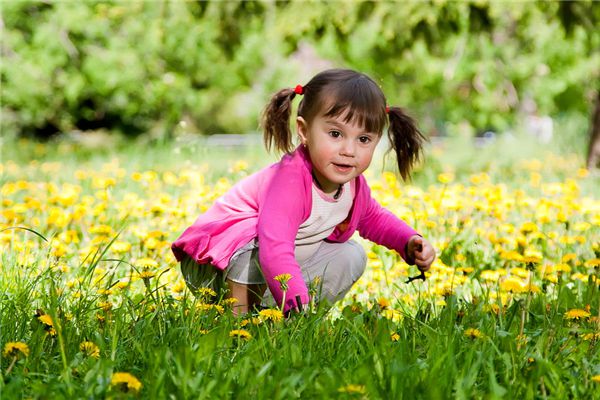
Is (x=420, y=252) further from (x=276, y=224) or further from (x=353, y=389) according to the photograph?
(x=353, y=389)

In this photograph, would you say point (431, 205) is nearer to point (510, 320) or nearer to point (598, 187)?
point (510, 320)

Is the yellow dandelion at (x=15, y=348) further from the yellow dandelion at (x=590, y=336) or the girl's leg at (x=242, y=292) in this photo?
the yellow dandelion at (x=590, y=336)

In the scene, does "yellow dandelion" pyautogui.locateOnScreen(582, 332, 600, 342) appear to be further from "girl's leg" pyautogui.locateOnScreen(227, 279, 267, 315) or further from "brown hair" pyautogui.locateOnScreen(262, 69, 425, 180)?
"girl's leg" pyautogui.locateOnScreen(227, 279, 267, 315)

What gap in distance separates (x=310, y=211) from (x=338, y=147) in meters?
0.28

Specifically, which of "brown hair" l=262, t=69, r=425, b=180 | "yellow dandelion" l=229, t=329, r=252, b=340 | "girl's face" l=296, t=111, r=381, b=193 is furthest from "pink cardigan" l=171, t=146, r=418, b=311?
"yellow dandelion" l=229, t=329, r=252, b=340

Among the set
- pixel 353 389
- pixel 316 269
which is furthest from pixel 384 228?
pixel 353 389

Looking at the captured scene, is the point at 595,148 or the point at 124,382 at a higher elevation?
the point at 124,382

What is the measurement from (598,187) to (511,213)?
6.76 feet

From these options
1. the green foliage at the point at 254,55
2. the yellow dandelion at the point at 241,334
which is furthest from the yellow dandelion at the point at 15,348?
the green foliage at the point at 254,55

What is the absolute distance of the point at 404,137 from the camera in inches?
122

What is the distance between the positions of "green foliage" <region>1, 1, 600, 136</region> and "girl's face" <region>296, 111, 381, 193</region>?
3.62m

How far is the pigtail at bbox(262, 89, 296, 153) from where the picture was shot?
3014 mm

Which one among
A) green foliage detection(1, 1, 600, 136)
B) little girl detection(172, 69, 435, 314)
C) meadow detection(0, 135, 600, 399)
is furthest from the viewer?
green foliage detection(1, 1, 600, 136)

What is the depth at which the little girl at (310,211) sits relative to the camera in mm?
2678
